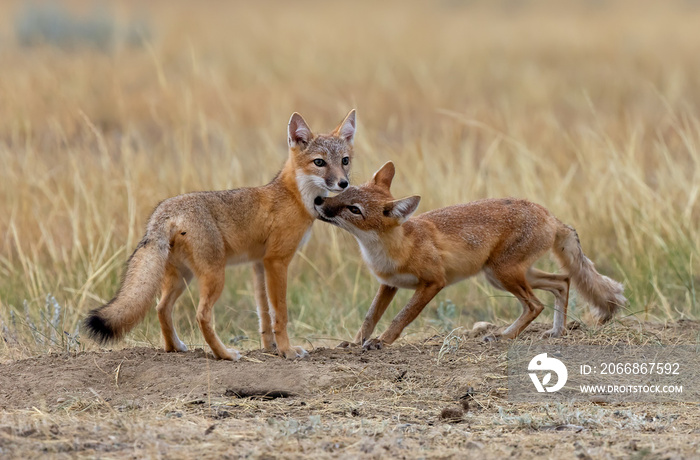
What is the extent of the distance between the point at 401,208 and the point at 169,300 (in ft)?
5.07

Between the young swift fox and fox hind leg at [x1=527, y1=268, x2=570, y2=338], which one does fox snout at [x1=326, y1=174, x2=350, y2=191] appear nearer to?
the young swift fox

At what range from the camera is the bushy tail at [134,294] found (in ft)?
15.9

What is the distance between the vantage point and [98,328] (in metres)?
4.82

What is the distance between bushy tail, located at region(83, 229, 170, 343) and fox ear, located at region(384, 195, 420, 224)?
1436 millimetres

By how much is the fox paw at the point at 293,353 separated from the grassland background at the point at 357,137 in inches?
25.0

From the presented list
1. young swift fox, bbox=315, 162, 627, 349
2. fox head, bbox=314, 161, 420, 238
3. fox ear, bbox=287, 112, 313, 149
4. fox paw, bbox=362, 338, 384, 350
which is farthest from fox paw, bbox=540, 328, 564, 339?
fox ear, bbox=287, 112, 313, 149

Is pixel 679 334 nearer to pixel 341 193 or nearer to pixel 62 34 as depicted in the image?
pixel 341 193

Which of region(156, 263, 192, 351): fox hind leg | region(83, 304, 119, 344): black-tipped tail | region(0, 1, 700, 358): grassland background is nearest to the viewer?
region(83, 304, 119, 344): black-tipped tail

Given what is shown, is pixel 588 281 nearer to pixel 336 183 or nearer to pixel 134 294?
pixel 336 183

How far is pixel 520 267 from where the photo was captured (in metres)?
6.10

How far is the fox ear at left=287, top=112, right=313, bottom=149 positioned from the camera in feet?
20.0

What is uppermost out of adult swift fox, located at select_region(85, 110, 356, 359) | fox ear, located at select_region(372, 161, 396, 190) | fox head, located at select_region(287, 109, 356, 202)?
fox head, located at select_region(287, 109, 356, 202)

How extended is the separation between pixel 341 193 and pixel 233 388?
1663mm

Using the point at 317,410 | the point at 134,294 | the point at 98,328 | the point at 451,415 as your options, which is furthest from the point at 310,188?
the point at 451,415
